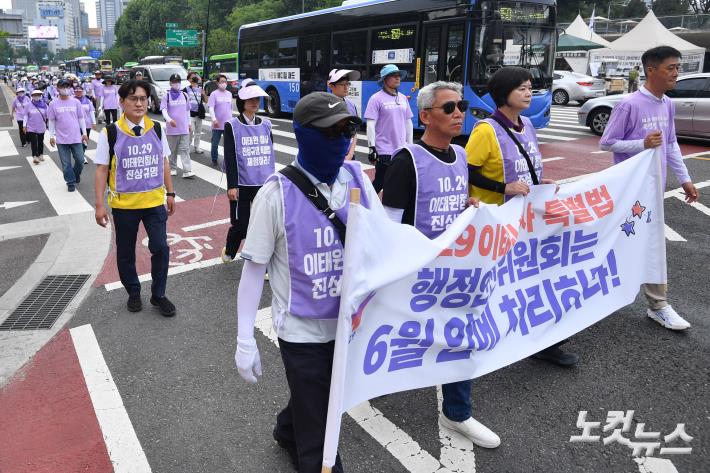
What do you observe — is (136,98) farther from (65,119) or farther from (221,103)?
(221,103)

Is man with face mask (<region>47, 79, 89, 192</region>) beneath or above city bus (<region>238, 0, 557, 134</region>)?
beneath

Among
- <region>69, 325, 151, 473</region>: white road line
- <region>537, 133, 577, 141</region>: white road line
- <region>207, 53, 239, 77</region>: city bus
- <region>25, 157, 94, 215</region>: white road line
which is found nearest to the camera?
<region>69, 325, 151, 473</region>: white road line

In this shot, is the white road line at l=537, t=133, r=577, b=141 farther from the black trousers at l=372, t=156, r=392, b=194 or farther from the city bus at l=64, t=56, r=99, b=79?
the city bus at l=64, t=56, r=99, b=79

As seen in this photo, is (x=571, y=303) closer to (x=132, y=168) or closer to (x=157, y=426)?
(x=157, y=426)

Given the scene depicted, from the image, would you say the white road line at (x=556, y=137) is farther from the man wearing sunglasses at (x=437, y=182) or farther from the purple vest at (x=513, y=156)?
the man wearing sunglasses at (x=437, y=182)

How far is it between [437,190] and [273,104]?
2115 centimetres

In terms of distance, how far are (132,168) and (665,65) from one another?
4.55 metres

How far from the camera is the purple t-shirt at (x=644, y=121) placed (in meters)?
4.71

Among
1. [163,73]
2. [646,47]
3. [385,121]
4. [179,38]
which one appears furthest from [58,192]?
[179,38]

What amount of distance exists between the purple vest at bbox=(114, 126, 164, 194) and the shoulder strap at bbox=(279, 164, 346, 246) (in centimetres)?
311

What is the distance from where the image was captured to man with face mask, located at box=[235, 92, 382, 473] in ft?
7.58

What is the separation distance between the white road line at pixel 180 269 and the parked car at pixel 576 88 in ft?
71.1

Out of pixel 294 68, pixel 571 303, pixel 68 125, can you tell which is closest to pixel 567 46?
pixel 294 68

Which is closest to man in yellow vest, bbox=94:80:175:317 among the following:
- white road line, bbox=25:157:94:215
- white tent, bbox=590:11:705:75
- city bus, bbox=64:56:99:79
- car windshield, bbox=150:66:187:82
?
white road line, bbox=25:157:94:215
